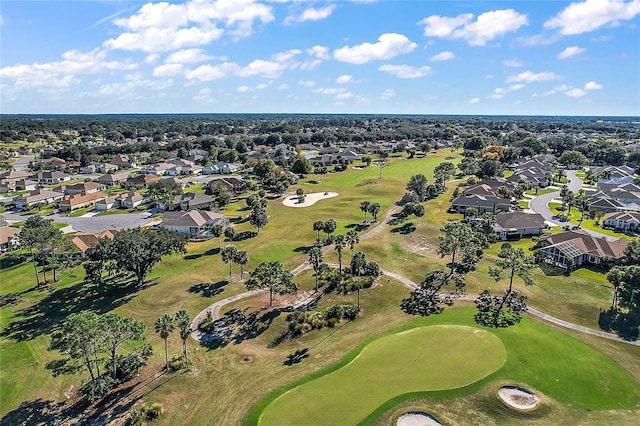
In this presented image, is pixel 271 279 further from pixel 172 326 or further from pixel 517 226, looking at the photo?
A: pixel 517 226

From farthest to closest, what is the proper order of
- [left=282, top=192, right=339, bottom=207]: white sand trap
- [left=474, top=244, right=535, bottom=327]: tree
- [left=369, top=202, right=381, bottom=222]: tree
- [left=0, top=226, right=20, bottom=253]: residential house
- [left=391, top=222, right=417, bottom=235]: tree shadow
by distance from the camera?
[left=282, top=192, right=339, bottom=207]: white sand trap → [left=369, top=202, right=381, bottom=222]: tree → [left=391, top=222, right=417, bottom=235]: tree shadow → [left=0, top=226, right=20, bottom=253]: residential house → [left=474, top=244, right=535, bottom=327]: tree

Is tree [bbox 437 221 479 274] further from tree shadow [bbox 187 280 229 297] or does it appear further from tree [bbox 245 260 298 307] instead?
tree shadow [bbox 187 280 229 297]

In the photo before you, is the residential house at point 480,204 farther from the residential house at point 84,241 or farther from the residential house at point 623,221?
the residential house at point 84,241

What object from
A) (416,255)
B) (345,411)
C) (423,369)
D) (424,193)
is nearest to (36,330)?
(345,411)

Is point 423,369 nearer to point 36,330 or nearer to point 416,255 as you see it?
point 416,255

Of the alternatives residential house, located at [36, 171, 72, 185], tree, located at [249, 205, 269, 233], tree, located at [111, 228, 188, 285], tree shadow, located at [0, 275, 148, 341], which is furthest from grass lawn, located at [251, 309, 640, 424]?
residential house, located at [36, 171, 72, 185]

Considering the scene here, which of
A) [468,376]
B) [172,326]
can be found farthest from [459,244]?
[172,326]
